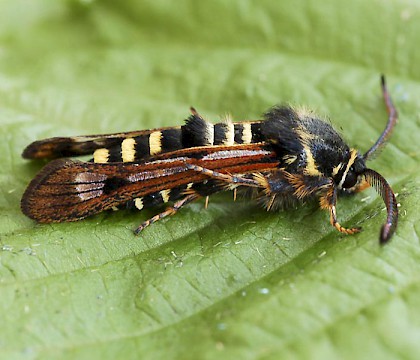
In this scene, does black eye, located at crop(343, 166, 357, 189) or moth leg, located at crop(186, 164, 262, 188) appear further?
black eye, located at crop(343, 166, 357, 189)

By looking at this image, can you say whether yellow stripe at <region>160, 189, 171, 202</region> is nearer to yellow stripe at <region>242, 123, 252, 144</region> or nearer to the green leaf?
the green leaf

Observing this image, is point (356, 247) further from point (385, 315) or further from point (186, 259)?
point (186, 259)

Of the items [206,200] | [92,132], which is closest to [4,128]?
[92,132]

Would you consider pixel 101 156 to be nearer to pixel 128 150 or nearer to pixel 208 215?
pixel 128 150

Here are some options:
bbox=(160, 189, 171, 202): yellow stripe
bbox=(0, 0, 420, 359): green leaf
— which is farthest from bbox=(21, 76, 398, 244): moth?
bbox=(0, 0, 420, 359): green leaf

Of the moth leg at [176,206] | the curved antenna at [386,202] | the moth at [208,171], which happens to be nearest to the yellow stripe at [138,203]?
the moth at [208,171]

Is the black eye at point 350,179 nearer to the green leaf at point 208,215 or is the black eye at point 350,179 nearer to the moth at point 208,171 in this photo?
the moth at point 208,171
